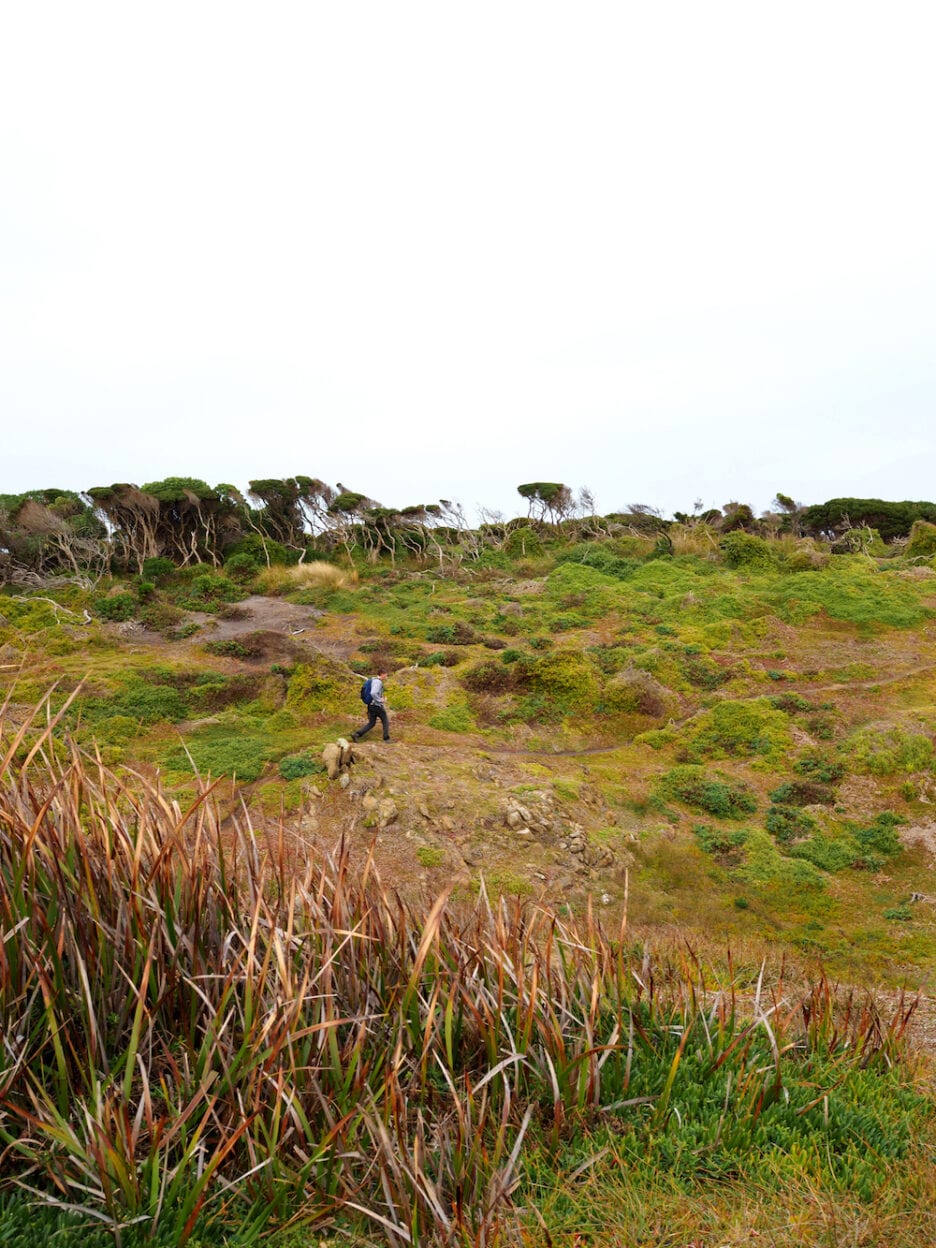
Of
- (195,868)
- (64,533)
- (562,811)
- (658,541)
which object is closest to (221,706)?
(562,811)

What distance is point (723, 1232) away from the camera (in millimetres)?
2467

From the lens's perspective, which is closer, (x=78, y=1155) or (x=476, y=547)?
(x=78, y=1155)

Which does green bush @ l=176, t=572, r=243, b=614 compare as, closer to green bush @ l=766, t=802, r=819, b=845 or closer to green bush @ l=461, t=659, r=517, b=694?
green bush @ l=461, t=659, r=517, b=694

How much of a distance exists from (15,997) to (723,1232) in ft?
9.46

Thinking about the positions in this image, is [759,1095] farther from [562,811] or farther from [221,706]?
[221,706]

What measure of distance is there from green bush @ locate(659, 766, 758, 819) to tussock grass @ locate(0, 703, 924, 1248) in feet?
26.6

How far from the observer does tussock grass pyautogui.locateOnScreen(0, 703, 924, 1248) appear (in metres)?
2.43

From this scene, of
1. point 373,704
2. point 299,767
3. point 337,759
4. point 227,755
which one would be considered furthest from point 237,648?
point 337,759

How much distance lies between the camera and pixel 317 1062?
9.29 ft

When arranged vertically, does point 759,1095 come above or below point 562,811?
above

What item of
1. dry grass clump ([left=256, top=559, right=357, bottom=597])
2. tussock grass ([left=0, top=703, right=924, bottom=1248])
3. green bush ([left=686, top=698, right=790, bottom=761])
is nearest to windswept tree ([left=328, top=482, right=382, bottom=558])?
dry grass clump ([left=256, top=559, right=357, bottom=597])

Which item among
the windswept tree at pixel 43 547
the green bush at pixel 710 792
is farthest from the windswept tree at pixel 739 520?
the windswept tree at pixel 43 547

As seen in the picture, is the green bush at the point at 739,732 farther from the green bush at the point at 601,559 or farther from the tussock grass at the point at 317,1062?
the green bush at the point at 601,559

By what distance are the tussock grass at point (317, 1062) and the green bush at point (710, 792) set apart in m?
8.12
